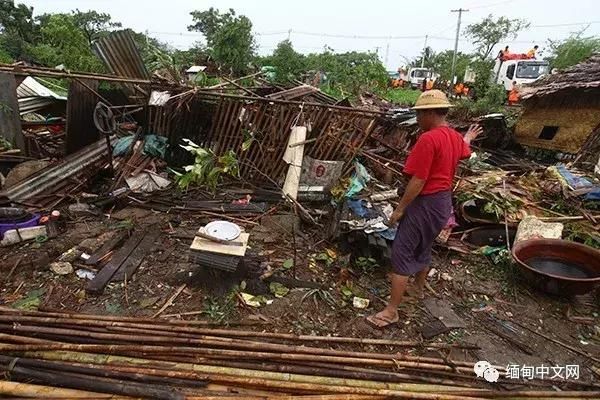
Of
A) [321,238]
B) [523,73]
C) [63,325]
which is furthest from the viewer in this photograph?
[523,73]

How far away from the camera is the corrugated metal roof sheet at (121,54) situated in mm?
7970

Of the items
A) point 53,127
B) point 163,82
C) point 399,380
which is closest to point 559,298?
point 399,380

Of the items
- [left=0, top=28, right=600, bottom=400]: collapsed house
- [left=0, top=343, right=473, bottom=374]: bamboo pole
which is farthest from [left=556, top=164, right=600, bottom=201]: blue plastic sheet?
[left=0, top=343, right=473, bottom=374]: bamboo pole

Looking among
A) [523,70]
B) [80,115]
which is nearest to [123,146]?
[80,115]

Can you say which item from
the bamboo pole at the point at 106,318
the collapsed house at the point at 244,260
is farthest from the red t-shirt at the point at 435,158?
the bamboo pole at the point at 106,318

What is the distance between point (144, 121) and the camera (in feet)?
23.6

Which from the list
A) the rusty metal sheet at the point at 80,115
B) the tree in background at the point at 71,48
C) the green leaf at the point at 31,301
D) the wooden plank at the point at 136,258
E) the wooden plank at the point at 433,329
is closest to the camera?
the green leaf at the point at 31,301

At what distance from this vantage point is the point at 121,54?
8453mm

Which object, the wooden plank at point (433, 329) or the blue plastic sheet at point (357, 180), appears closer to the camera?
the wooden plank at point (433, 329)

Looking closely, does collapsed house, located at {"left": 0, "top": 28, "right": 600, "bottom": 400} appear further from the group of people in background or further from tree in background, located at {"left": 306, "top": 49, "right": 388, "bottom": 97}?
the group of people in background

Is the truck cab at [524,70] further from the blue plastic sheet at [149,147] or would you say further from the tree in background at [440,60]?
the blue plastic sheet at [149,147]

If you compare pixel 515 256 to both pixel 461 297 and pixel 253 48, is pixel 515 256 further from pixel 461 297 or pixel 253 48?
pixel 253 48

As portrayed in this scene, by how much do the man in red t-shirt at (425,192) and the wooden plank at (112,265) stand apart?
2940mm

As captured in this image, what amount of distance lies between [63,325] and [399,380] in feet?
9.66
